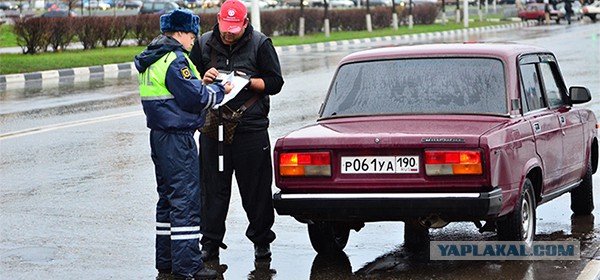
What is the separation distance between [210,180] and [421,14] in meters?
55.9

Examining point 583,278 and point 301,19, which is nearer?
point 583,278

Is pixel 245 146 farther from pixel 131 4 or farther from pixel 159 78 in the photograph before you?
pixel 131 4

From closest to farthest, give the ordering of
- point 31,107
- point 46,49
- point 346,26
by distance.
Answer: point 31,107 < point 46,49 < point 346,26

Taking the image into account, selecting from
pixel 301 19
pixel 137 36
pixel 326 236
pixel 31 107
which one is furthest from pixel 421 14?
pixel 326 236

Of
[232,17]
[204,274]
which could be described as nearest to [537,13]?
[232,17]

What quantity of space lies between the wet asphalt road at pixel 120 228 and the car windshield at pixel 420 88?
94 cm

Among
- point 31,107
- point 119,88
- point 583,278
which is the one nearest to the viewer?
point 583,278

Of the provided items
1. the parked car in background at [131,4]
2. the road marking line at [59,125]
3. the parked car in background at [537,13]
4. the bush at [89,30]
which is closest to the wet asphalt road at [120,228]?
the road marking line at [59,125]

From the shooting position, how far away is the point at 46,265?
7.29 meters

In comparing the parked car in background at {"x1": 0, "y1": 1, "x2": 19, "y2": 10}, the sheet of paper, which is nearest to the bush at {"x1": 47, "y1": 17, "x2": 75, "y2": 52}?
the sheet of paper

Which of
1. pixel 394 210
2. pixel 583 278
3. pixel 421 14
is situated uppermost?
pixel 394 210

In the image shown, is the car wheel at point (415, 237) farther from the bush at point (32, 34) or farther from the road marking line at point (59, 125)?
the bush at point (32, 34)

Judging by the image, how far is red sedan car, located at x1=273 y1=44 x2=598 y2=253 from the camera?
6645 millimetres

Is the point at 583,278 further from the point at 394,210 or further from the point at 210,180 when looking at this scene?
the point at 210,180
